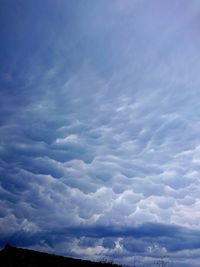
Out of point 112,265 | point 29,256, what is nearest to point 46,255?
point 29,256

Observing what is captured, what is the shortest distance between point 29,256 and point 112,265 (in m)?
8.96

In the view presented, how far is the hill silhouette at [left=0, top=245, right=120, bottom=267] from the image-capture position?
958 inches

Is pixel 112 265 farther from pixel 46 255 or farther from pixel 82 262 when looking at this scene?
pixel 46 255

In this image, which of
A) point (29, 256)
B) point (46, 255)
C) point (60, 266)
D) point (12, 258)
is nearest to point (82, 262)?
point (60, 266)

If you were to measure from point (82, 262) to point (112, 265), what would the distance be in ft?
9.71

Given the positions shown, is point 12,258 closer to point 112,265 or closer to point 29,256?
point 29,256

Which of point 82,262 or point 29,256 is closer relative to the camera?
point 82,262

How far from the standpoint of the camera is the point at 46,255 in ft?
86.0

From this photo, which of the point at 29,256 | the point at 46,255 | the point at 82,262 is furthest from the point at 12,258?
the point at 82,262

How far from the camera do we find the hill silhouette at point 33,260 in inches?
958

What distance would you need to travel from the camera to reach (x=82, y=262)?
24344 mm

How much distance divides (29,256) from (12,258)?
85.7 inches

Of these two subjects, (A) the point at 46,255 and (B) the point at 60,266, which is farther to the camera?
(A) the point at 46,255

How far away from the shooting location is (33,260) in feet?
85.3
